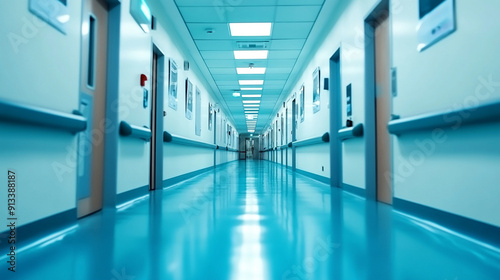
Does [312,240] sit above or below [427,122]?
below

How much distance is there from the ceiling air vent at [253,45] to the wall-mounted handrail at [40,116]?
4339mm

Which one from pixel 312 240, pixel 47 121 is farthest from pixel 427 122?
pixel 47 121

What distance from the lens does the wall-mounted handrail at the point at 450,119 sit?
158 cm

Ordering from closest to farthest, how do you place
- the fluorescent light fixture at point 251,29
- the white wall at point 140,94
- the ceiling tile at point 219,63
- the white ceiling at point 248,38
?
1. the white wall at point 140,94
2. the white ceiling at point 248,38
3. the fluorescent light fixture at point 251,29
4. the ceiling tile at point 219,63

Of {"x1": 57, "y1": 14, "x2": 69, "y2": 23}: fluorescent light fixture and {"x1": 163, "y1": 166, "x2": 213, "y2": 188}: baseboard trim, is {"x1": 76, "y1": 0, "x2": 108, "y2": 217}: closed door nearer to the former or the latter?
{"x1": 57, "y1": 14, "x2": 69, "y2": 23}: fluorescent light fixture

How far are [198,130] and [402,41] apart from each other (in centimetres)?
589

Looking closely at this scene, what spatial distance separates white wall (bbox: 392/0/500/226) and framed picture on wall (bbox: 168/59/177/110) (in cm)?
365

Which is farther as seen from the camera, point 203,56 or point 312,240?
point 203,56

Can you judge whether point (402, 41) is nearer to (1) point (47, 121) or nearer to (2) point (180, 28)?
(1) point (47, 121)

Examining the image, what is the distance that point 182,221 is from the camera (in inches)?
91.5

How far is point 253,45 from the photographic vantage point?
5977 millimetres

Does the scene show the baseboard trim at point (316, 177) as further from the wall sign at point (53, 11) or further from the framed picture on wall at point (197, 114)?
the wall sign at point (53, 11)

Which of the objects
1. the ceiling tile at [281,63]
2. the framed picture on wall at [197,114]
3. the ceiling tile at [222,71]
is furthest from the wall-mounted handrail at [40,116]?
the ceiling tile at [222,71]

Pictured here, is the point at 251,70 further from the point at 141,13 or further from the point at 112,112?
the point at 112,112
